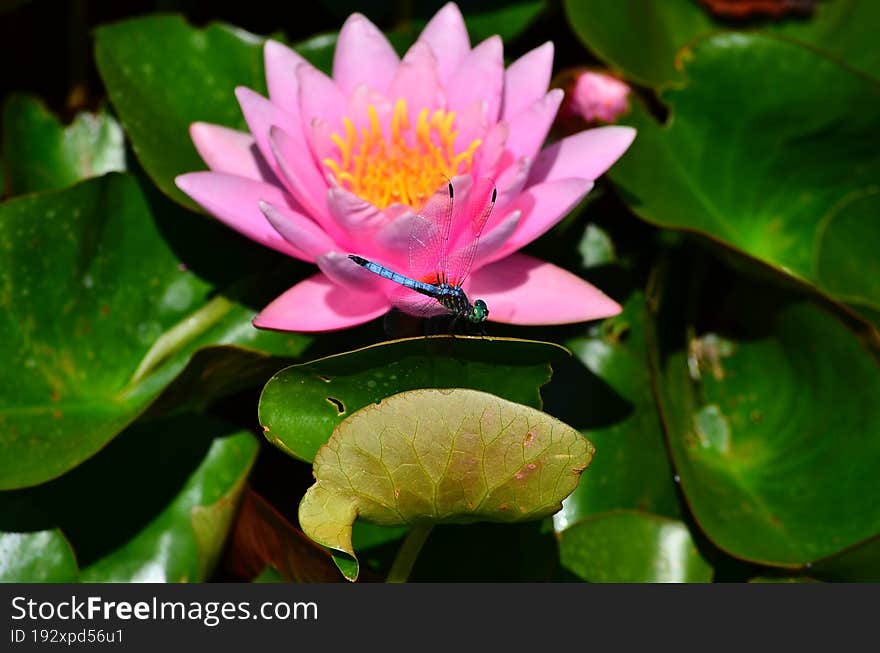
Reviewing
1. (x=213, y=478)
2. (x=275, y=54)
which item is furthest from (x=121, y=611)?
(x=275, y=54)

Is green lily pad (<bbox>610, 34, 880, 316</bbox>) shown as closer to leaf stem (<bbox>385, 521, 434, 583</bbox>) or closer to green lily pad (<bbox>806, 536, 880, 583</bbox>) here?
green lily pad (<bbox>806, 536, 880, 583</bbox>)

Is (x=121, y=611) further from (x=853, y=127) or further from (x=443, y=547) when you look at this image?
(x=853, y=127)

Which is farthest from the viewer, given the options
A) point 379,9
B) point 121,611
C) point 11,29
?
point 11,29

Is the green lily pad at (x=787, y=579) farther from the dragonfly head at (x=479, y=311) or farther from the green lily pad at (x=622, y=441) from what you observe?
the dragonfly head at (x=479, y=311)

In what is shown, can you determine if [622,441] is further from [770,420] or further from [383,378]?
[383,378]

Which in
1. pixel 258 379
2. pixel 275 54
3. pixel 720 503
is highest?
pixel 275 54

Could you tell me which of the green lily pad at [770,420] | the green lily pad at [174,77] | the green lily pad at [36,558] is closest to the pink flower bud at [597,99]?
the green lily pad at [770,420]

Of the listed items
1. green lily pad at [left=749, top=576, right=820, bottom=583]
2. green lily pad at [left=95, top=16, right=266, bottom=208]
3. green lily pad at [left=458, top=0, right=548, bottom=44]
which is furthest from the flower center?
green lily pad at [left=749, top=576, right=820, bottom=583]

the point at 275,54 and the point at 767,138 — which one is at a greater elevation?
the point at 275,54
